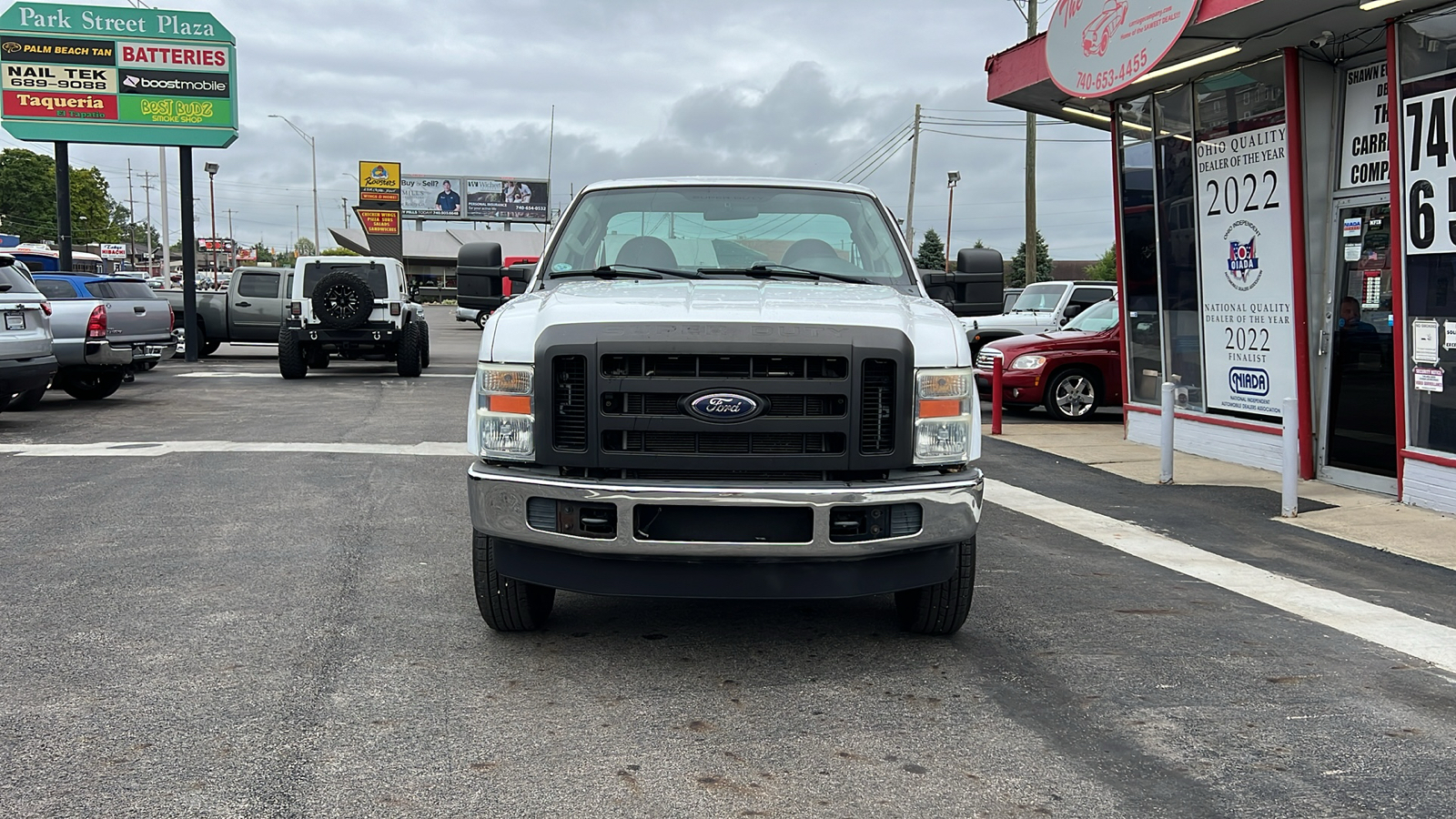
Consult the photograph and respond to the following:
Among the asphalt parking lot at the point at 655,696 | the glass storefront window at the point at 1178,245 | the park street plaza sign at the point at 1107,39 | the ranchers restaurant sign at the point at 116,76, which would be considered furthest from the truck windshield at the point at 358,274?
the asphalt parking lot at the point at 655,696

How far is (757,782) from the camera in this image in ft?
11.2

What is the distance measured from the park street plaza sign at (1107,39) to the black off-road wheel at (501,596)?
276 inches

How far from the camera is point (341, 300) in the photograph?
59.6 feet

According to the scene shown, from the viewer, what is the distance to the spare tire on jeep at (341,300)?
59.3 feet

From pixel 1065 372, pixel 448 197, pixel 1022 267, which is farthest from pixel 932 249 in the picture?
pixel 1065 372

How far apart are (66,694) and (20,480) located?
17.9ft

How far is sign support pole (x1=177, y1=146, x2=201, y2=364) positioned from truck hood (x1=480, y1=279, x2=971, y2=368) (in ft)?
64.6

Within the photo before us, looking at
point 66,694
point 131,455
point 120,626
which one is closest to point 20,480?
point 131,455

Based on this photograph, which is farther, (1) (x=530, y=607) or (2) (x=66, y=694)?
(1) (x=530, y=607)

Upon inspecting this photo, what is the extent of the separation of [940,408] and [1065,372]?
10991 mm

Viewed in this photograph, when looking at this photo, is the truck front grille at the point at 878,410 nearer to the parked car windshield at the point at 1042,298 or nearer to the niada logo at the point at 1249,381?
the niada logo at the point at 1249,381

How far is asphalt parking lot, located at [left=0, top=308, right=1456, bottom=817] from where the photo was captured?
3361 millimetres

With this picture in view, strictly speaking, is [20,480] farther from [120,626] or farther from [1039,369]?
[1039,369]

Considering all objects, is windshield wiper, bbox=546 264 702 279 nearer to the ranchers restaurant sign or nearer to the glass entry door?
the glass entry door
